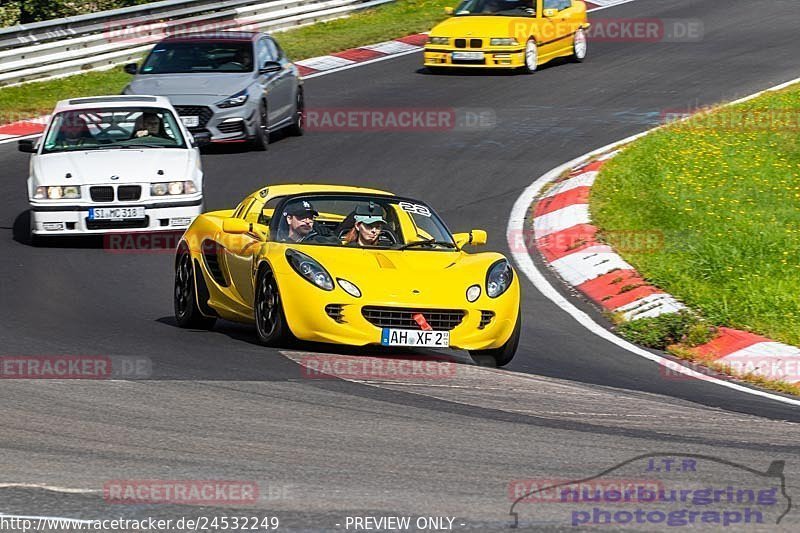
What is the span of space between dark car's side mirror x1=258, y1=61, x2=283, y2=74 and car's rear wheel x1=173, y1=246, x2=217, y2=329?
7.70 m

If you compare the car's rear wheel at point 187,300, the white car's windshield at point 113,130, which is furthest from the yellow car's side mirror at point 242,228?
the white car's windshield at point 113,130

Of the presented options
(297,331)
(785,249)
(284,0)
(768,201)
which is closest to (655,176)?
(768,201)

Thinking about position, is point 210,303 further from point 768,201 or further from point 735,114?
point 735,114

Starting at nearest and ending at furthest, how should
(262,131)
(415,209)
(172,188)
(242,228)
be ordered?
(242,228) < (415,209) < (172,188) < (262,131)

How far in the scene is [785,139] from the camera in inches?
723

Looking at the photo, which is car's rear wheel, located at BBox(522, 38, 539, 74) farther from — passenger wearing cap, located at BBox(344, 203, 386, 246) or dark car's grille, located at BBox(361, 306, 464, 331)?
dark car's grille, located at BBox(361, 306, 464, 331)

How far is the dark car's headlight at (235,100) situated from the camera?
19.0 m

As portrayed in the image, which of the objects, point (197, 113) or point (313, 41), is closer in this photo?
point (197, 113)

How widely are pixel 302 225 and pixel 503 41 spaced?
13664 mm

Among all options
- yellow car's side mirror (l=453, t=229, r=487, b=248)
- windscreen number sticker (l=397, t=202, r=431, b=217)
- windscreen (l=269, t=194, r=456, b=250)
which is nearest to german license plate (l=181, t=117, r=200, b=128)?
windscreen (l=269, t=194, r=456, b=250)

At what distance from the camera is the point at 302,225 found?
1091cm

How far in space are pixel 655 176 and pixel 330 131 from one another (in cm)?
551

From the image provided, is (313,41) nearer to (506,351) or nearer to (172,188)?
(172,188)

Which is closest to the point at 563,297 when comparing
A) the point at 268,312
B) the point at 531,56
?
the point at 268,312
